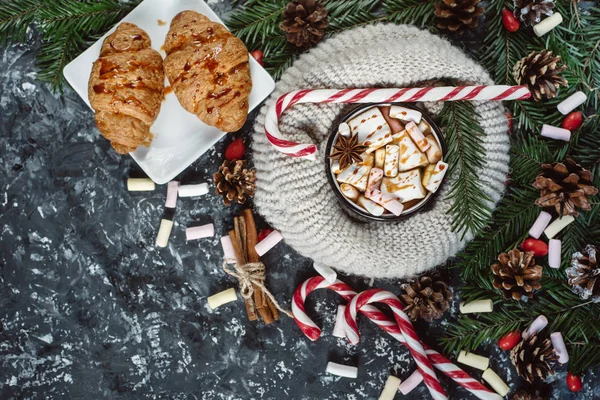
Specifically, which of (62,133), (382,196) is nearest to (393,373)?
(382,196)

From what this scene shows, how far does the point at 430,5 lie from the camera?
4.53 ft

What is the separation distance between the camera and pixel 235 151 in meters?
1.44

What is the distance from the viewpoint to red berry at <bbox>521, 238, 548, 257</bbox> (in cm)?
140

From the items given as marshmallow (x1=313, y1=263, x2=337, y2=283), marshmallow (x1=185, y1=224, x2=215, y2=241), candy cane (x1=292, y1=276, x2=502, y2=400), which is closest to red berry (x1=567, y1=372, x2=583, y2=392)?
candy cane (x1=292, y1=276, x2=502, y2=400)

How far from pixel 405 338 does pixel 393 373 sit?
0.50ft

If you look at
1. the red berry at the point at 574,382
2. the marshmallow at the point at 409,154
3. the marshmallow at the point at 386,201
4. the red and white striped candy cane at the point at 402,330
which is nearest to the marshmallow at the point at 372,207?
the marshmallow at the point at 386,201

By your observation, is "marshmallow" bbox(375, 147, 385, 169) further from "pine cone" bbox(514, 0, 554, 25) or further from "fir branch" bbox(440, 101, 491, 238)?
"pine cone" bbox(514, 0, 554, 25)

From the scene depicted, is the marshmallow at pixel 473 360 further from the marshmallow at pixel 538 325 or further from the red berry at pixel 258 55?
the red berry at pixel 258 55

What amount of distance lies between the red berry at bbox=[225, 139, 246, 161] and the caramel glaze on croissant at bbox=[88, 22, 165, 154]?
0.21 m

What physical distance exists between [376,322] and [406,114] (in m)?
0.53

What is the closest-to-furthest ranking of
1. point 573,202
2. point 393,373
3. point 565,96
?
1. point 573,202
2. point 565,96
3. point 393,373

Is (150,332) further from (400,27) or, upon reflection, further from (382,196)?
(400,27)

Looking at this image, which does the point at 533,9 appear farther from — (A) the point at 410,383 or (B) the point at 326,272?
(A) the point at 410,383

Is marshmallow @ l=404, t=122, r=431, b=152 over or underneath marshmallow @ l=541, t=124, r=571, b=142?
over
